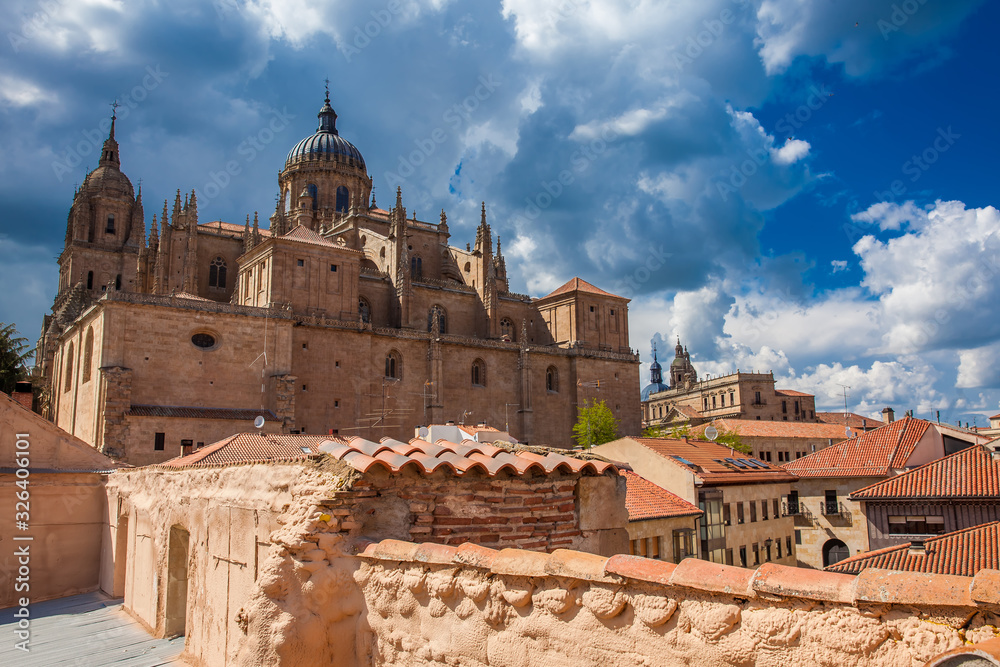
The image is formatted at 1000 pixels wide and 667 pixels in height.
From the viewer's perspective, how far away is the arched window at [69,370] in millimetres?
36125

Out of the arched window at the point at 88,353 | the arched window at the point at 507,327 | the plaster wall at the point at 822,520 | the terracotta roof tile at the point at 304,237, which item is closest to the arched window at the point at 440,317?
the arched window at the point at 507,327

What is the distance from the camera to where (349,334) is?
3812 centimetres

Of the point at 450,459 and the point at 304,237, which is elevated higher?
the point at 304,237

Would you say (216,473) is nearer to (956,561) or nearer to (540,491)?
(540,491)

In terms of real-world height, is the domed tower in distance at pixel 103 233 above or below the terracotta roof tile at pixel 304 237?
above

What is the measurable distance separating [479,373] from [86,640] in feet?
116

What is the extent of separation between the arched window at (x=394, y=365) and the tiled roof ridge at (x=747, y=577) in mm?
35915

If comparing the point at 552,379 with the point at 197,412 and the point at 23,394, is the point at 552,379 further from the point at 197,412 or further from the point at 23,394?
the point at 23,394

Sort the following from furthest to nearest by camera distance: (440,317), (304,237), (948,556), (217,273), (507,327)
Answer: (507,327) < (440,317) < (217,273) < (304,237) < (948,556)

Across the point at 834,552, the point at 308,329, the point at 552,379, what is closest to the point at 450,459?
the point at 834,552

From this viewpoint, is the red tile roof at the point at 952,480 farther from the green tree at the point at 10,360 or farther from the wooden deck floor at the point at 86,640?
the green tree at the point at 10,360

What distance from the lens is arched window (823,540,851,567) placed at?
25.5m

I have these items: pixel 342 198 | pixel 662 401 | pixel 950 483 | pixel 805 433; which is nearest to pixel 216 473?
pixel 950 483

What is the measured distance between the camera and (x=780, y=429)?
52531mm
